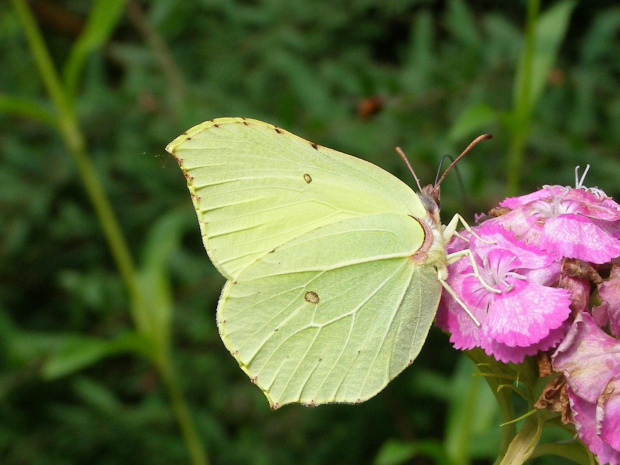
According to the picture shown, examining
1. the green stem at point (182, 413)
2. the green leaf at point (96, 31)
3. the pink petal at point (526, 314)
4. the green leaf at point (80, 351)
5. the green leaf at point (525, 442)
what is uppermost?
the green leaf at point (96, 31)

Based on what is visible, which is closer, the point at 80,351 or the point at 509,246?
the point at 509,246

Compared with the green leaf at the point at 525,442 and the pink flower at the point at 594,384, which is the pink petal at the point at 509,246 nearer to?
the pink flower at the point at 594,384

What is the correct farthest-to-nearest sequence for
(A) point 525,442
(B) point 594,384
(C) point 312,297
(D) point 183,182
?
(D) point 183,182 → (C) point 312,297 → (A) point 525,442 → (B) point 594,384

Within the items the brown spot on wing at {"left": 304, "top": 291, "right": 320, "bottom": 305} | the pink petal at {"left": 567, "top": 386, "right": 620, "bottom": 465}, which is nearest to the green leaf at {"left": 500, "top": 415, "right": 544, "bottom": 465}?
the pink petal at {"left": 567, "top": 386, "right": 620, "bottom": 465}

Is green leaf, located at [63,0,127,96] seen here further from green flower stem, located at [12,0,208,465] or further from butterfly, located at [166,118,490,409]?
butterfly, located at [166,118,490,409]

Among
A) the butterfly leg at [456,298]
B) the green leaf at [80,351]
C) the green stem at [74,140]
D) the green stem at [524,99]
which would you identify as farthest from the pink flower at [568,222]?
the green stem at [74,140]

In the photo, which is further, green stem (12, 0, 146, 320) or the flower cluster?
green stem (12, 0, 146, 320)

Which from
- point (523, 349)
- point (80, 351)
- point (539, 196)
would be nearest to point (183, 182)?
point (80, 351)

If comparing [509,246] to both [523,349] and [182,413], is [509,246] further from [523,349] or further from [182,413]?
[182,413]
